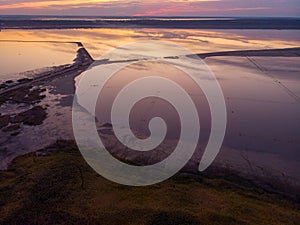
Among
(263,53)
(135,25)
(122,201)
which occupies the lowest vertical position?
(135,25)

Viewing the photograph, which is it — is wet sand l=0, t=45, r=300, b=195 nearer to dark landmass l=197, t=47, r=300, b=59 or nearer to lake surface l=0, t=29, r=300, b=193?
lake surface l=0, t=29, r=300, b=193

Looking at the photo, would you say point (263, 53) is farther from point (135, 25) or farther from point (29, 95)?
point (135, 25)

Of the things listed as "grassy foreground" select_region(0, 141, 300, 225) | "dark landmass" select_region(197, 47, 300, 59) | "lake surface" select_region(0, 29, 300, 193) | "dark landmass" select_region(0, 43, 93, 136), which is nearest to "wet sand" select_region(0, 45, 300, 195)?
"lake surface" select_region(0, 29, 300, 193)

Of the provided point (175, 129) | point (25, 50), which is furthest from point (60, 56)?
point (175, 129)

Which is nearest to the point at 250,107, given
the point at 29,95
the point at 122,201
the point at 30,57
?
the point at 122,201

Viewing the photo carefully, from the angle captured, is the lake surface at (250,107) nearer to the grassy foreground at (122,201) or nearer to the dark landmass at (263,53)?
the grassy foreground at (122,201)
